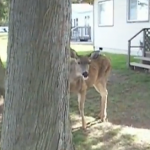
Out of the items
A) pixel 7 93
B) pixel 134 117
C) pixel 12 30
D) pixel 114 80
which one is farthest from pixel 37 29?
pixel 114 80

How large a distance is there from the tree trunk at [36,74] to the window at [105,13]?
17754 mm

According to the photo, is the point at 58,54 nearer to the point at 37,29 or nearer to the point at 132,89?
the point at 37,29

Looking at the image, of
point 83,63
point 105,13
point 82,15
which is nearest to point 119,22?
point 105,13

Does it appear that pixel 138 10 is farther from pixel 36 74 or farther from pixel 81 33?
pixel 81 33

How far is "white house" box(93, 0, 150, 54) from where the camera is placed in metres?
17.5

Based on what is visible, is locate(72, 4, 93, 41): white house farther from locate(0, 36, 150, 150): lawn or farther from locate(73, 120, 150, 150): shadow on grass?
locate(73, 120, 150, 150): shadow on grass

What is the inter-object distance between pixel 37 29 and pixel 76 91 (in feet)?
11.9

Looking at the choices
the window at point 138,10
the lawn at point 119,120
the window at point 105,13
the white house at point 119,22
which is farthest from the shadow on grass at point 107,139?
the window at point 105,13

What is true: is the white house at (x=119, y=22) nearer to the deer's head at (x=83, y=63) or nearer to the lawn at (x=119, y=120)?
the lawn at (x=119, y=120)

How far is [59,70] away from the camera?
122 inches

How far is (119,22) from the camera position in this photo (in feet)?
63.7

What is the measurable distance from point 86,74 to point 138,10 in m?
12.4

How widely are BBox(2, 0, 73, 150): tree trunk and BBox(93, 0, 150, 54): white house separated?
14245 millimetres

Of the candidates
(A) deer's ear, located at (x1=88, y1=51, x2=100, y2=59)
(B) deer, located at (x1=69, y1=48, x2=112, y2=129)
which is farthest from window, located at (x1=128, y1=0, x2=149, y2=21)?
(A) deer's ear, located at (x1=88, y1=51, x2=100, y2=59)
